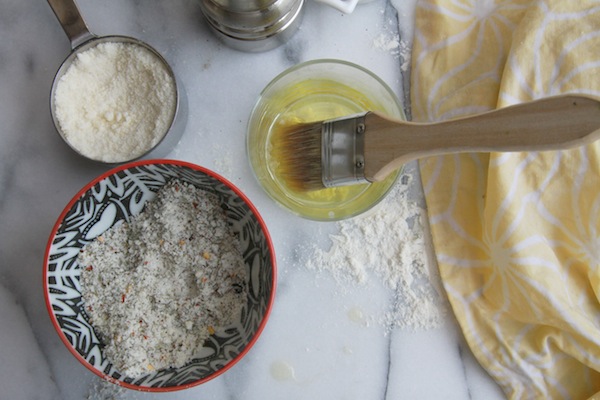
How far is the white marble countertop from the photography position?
1.00m

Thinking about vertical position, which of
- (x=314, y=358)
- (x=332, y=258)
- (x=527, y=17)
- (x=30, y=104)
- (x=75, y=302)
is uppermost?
(x=30, y=104)

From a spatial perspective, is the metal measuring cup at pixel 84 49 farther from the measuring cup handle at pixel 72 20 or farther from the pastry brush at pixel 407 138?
the pastry brush at pixel 407 138

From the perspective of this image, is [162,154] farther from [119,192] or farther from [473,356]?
[473,356]

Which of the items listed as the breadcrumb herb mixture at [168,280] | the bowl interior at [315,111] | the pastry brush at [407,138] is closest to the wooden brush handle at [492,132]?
the pastry brush at [407,138]

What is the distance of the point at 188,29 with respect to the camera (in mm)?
1028

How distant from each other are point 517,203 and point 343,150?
31 cm

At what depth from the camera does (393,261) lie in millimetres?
993

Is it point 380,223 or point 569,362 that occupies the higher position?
point 380,223

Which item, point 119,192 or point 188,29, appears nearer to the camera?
point 119,192

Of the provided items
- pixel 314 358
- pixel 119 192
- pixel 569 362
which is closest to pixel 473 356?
pixel 569 362

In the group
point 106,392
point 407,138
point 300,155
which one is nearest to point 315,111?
point 300,155

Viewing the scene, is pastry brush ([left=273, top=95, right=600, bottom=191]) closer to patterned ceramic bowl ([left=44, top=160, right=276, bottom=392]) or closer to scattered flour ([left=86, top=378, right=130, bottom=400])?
patterned ceramic bowl ([left=44, top=160, right=276, bottom=392])

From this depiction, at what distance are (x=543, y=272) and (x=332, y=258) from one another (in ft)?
1.08

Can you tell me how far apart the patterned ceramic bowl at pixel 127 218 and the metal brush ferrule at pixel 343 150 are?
0.13 meters
